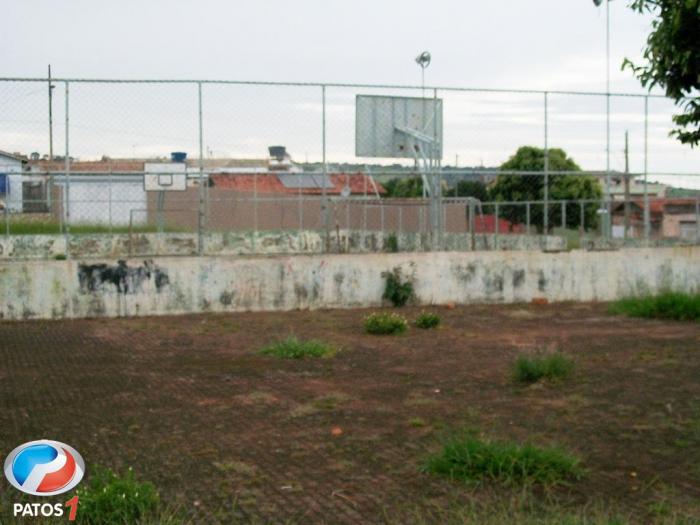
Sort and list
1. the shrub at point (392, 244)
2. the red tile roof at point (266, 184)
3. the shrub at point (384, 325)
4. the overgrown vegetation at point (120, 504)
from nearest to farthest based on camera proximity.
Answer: the overgrown vegetation at point (120, 504), the shrub at point (384, 325), the shrub at point (392, 244), the red tile roof at point (266, 184)

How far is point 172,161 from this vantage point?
1819cm

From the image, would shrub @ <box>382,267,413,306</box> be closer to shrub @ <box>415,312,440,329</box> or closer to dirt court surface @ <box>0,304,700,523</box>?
shrub @ <box>415,312,440,329</box>

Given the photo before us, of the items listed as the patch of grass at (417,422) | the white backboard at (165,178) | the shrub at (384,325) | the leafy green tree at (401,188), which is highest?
the leafy green tree at (401,188)

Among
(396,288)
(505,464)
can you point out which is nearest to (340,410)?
(505,464)

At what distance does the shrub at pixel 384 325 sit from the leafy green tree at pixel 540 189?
12.6 meters

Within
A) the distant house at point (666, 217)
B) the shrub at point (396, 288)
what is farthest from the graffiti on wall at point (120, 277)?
the distant house at point (666, 217)

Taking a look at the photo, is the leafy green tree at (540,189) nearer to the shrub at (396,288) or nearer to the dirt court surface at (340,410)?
the shrub at (396,288)

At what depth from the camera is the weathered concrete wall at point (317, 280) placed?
15195mm

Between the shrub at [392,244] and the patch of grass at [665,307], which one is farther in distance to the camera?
the shrub at [392,244]

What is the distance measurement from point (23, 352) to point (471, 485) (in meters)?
7.49

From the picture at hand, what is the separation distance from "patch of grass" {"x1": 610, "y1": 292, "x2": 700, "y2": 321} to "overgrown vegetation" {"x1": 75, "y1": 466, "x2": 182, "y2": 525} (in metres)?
11.2

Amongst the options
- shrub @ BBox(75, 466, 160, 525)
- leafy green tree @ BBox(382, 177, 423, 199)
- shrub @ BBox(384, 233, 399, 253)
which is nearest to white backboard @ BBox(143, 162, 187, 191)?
shrub @ BBox(384, 233, 399, 253)

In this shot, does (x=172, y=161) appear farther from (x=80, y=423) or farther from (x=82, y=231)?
(x=80, y=423)

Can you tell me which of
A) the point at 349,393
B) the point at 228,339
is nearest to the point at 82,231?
the point at 228,339
